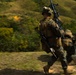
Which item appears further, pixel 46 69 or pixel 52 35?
pixel 46 69

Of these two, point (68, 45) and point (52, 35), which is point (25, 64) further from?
point (52, 35)

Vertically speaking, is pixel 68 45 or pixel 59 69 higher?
pixel 68 45

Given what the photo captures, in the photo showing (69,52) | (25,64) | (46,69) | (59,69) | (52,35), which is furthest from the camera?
(25,64)

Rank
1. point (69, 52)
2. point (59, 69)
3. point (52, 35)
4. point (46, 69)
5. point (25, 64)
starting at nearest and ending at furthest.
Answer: point (52, 35) → point (46, 69) → point (69, 52) → point (59, 69) → point (25, 64)

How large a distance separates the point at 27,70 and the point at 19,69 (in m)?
0.26

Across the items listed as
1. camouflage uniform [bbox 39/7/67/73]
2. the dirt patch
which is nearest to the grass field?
the dirt patch

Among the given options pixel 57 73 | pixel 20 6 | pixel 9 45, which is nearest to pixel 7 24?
pixel 9 45

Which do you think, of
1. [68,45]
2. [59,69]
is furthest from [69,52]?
[59,69]

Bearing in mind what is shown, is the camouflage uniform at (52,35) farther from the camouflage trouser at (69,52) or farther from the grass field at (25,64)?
the grass field at (25,64)

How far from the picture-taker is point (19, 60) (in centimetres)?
862

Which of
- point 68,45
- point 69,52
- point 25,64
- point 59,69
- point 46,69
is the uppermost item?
point 68,45

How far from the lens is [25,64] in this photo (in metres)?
8.12

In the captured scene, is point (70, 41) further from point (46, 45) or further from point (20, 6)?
point (20, 6)

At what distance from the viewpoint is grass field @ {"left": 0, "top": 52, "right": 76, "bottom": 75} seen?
7406mm
